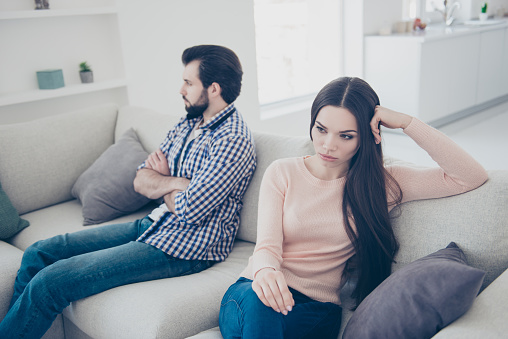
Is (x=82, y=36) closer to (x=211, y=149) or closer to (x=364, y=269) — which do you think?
(x=211, y=149)

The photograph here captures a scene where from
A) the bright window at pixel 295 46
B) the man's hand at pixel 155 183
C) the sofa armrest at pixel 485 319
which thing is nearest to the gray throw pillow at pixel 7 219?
the man's hand at pixel 155 183

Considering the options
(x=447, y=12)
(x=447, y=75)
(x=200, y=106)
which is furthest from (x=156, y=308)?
(x=447, y=12)

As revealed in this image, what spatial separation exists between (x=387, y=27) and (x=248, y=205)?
3.67 m

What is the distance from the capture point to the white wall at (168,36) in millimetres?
3244

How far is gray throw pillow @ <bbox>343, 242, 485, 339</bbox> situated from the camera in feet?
3.56

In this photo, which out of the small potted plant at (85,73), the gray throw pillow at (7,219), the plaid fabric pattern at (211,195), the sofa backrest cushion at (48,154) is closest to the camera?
the plaid fabric pattern at (211,195)

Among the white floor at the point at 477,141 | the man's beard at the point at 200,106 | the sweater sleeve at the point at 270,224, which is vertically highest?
the man's beard at the point at 200,106

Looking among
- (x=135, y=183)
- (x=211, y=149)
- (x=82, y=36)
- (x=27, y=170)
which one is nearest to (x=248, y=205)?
(x=211, y=149)

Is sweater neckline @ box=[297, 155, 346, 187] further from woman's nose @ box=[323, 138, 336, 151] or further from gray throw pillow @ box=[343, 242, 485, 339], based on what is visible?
gray throw pillow @ box=[343, 242, 485, 339]

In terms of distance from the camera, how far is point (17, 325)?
156 cm

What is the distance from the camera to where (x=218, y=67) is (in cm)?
189

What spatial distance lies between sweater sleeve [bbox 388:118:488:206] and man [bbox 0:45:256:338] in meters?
0.60

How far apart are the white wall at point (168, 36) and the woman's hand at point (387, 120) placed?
7.35ft

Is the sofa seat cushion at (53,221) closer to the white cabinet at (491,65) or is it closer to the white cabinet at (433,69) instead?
the white cabinet at (433,69)
